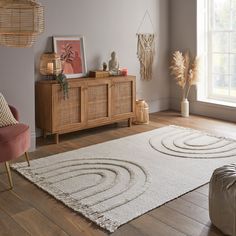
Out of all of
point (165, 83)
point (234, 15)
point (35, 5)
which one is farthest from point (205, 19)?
point (35, 5)

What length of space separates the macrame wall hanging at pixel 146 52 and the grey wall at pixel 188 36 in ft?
1.54

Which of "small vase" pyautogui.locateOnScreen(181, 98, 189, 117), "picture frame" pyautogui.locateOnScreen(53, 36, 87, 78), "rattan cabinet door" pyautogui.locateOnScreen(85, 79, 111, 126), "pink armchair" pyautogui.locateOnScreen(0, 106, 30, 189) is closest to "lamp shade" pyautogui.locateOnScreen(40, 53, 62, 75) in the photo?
"picture frame" pyautogui.locateOnScreen(53, 36, 87, 78)

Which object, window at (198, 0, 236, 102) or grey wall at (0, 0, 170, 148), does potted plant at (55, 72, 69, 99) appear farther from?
window at (198, 0, 236, 102)

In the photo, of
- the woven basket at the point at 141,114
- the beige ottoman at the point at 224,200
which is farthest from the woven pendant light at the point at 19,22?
the woven basket at the point at 141,114

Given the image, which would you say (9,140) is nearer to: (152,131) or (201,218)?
(201,218)

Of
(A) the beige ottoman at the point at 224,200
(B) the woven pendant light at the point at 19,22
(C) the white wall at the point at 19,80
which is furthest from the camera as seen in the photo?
(C) the white wall at the point at 19,80

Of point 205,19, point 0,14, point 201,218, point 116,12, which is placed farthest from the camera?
point 205,19

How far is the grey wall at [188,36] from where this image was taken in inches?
231

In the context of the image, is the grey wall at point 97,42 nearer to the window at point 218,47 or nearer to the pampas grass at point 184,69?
the pampas grass at point 184,69

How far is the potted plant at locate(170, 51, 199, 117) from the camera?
5.84 m

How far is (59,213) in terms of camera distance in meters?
2.79

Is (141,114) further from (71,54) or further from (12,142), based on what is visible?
(12,142)

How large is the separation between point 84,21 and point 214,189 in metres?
3.37

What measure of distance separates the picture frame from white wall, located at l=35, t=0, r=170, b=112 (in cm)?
8
